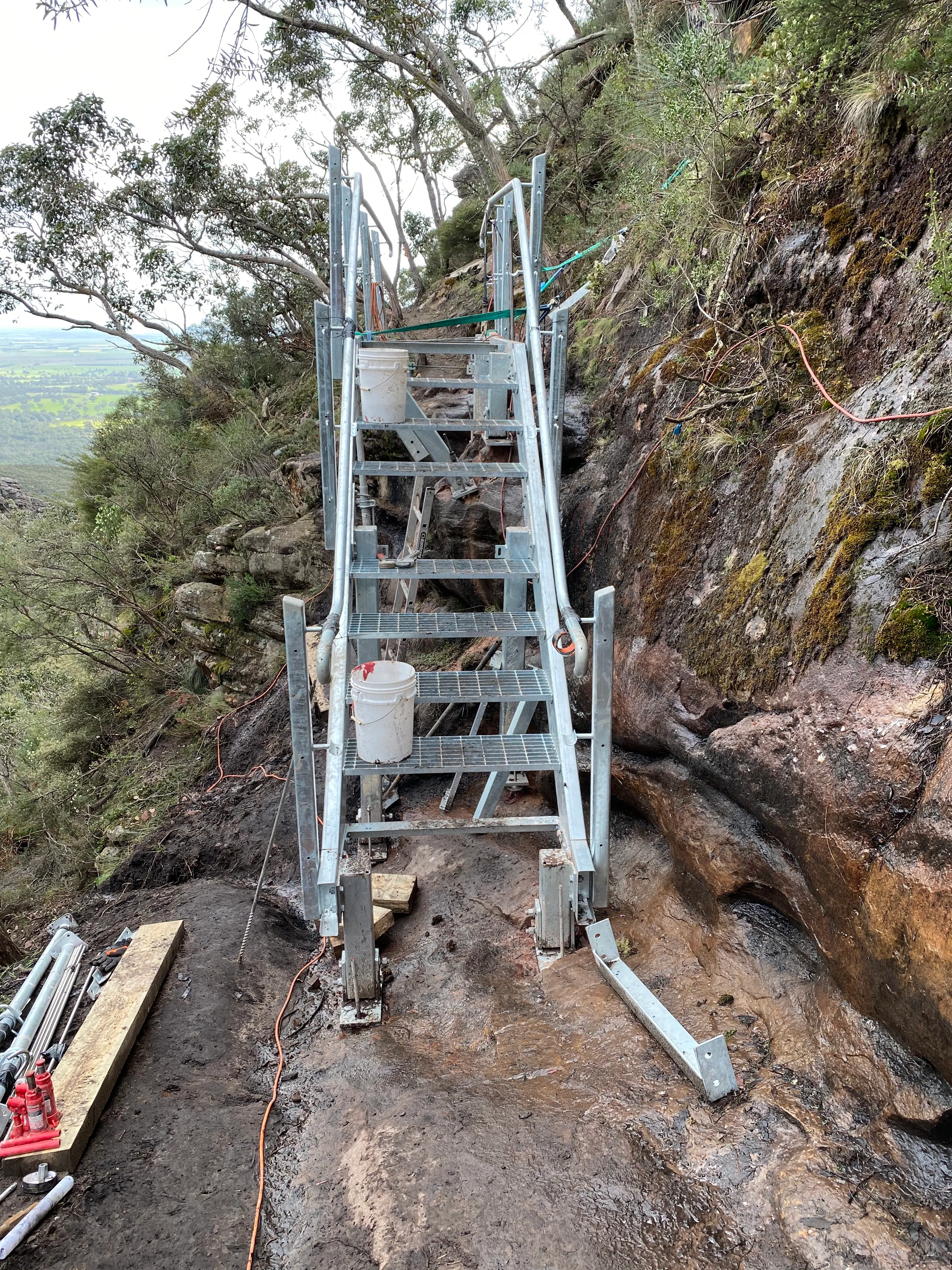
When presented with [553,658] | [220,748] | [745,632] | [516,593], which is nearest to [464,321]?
[516,593]

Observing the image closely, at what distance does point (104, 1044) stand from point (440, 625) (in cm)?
228

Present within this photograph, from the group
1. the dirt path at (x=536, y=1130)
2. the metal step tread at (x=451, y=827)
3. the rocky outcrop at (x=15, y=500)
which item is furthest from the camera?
the rocky outcrop at (x=15, y=500)

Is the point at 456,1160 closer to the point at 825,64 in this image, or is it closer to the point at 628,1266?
the point at 628,1266

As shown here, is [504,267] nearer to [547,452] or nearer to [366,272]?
[366,272]

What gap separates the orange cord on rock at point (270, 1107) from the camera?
2186mm

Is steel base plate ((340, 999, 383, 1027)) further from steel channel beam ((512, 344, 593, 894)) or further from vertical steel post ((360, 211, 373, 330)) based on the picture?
vertical steel post ((360, 211, 373, 330))

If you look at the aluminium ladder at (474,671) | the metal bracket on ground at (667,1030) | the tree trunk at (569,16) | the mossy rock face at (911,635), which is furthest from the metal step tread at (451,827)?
the tree trunk at (569,16)

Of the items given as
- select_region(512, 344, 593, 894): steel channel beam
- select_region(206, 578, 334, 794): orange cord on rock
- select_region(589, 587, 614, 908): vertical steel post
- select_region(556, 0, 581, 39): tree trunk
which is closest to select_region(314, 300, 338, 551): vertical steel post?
select_region(512, 344, 593, 894): steel channel beam

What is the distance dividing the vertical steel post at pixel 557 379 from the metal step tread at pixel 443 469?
1.18ft

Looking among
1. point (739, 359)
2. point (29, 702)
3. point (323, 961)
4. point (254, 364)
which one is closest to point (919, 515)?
point (739, 359)

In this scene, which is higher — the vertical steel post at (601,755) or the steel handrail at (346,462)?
the steel handrail at (346,462)

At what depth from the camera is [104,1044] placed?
2975mm

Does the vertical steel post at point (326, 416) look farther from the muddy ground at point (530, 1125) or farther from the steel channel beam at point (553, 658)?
the muddy ground at point (530, 1125)

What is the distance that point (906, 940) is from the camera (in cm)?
203
